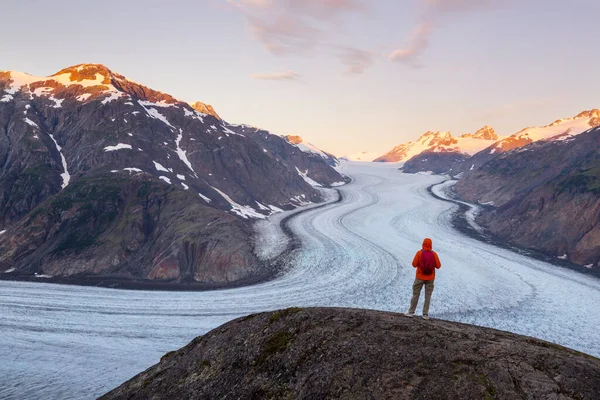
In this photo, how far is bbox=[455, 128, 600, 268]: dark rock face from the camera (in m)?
60.1

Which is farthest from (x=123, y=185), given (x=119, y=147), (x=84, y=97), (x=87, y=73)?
(x=87, y=73)

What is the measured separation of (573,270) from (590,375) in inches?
2037

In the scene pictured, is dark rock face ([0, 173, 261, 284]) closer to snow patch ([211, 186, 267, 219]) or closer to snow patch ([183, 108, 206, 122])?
snow patch ([211, 186, 267, 219])

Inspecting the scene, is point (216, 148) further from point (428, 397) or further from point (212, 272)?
point (428, 397)

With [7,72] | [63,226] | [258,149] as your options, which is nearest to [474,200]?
[258,149]

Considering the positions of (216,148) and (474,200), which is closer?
(216,148)

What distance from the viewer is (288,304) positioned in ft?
136

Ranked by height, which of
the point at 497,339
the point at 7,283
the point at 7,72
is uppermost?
the point at 7,72

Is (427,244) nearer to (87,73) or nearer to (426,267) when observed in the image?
(426,267)

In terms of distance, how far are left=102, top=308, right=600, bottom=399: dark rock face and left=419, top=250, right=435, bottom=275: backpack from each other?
67.5 inches

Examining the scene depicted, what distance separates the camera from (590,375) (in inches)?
395

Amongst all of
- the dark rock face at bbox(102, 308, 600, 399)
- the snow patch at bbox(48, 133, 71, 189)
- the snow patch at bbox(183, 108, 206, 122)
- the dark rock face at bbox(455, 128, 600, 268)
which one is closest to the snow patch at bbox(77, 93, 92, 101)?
the snow patch at bbox(48, 133, 71, 189)

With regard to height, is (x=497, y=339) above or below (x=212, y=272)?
→ above

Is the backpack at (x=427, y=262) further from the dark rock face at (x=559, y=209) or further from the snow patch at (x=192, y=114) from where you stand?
the snow patch at (x=192, y=114)
